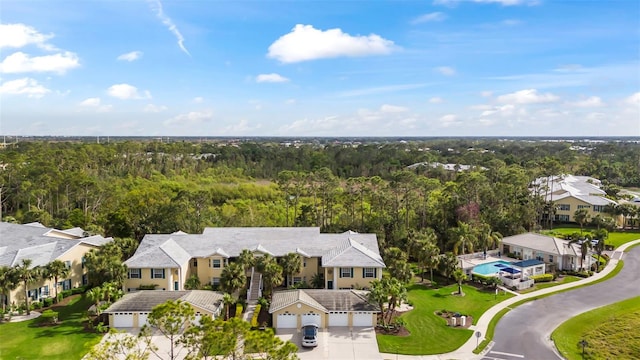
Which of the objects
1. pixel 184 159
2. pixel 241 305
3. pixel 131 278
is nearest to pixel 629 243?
pixel 241 305

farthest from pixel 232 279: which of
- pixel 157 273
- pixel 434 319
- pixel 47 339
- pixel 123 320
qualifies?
pixel 434 319

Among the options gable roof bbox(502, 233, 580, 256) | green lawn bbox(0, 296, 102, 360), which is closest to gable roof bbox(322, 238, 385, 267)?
green lawn bbox(0, 296, 102, 360)

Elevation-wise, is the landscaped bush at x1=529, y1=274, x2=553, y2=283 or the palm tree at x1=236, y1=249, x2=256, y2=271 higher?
the palm tree at x1=236, y1=249, x2=256, y2=271

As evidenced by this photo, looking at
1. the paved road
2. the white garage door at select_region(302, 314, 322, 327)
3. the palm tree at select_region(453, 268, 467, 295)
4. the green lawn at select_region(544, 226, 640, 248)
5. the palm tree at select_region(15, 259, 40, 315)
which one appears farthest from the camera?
the green lawn at select_region(544, 226, 640, 248)

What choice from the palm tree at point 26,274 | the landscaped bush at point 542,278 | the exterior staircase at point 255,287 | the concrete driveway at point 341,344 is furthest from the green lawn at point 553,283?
the palm tree at point 26,274

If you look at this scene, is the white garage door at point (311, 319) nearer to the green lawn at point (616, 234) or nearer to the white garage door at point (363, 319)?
the white garage door at point (363, 319)

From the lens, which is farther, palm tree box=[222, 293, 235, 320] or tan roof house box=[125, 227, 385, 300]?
tan roof house box=[125, 227, 385, 300]

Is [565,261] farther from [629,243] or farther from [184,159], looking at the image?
[184,159]

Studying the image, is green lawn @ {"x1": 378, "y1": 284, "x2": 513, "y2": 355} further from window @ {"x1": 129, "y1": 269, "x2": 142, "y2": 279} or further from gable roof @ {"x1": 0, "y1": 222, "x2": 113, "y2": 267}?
gable roof @ {"x1": 0, "y1": 222, "x2": 113, "y2": 267}
